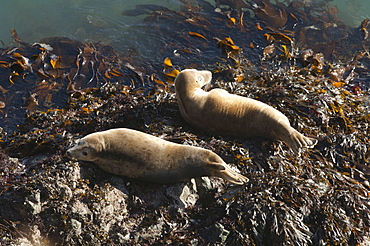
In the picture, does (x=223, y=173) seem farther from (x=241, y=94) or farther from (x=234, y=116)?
(x=241, y=94)

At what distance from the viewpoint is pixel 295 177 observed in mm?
4098

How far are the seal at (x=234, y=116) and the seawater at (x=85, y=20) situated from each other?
305 cm

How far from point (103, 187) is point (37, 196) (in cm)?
66

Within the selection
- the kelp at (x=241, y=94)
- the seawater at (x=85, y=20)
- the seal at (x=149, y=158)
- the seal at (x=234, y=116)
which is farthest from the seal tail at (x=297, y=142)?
the seawater at (x=85, y=20)

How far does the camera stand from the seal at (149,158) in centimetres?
396

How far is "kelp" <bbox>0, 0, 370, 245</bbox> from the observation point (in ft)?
12.2

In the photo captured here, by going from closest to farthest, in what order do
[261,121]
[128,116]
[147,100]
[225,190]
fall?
[225,190] < [261,121] < [128,116] < [147,100]

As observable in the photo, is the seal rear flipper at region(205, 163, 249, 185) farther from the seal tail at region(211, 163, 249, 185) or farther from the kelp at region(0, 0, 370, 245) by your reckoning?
the kelp at region(0, 0, 370, 245)

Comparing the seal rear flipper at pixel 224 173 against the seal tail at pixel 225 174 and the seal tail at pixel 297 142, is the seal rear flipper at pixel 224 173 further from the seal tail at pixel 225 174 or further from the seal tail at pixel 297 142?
the seal tail at pixel 297 142

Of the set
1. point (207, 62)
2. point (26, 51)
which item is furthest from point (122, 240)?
point (26, 51)

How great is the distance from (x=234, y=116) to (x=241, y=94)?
0.92m

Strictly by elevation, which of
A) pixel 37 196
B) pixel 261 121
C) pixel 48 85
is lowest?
pixel 48 85

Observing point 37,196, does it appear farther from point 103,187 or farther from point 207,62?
point 207,62

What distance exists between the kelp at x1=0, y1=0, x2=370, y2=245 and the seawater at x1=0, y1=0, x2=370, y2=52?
0.48 meters
